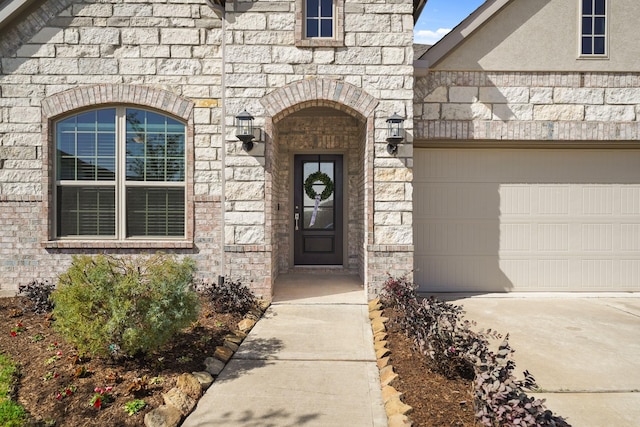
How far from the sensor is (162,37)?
5.70 meters

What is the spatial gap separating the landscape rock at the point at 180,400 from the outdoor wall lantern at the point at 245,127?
11.5 ft

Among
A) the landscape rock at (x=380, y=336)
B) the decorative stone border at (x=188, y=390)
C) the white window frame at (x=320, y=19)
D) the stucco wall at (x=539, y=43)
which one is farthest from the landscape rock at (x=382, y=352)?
the stucco wall at (x=539, y=43)

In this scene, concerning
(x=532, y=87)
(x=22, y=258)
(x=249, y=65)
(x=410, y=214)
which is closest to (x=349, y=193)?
(x=410, y=214)

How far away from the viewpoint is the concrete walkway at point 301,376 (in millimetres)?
2703

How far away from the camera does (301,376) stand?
10.8 feet

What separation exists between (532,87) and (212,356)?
6.31 m

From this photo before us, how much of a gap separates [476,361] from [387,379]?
0.78 metres

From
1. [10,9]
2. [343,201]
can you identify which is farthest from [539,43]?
[10,9]

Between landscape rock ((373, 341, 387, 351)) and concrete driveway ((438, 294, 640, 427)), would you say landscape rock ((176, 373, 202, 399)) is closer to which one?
landscape rock ((373, 341, 387, 351))

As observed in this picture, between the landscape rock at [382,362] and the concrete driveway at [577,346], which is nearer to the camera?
the concrete driveway at [577,346]

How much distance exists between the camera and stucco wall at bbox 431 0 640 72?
6.00 metres

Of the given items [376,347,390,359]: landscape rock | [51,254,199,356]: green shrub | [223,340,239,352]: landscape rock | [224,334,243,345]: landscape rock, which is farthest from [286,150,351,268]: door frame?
[51,254,199,356]: green shrub

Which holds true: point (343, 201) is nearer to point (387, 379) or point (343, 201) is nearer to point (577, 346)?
point (577, 346)

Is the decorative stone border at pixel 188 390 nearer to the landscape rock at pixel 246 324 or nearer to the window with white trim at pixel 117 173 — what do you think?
the landscape rock at pixel 246 324
